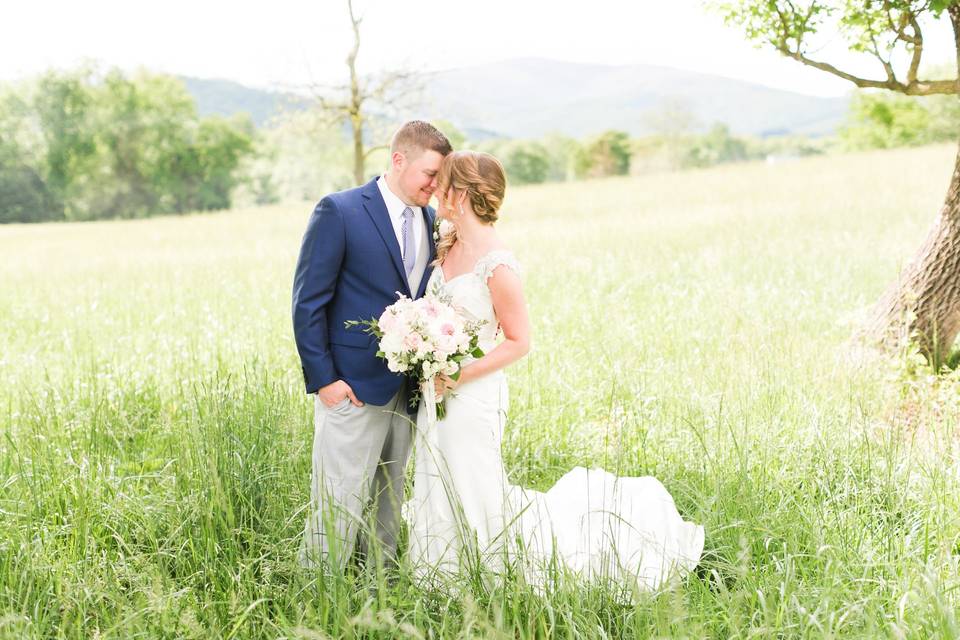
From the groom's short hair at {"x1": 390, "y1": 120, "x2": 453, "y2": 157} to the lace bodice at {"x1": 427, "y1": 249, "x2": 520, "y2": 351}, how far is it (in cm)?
62

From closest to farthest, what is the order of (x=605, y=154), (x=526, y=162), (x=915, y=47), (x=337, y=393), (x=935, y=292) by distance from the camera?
(x=337, y=393)
(x=915, y=47)
(x=935, y=292)
(x=605, y=154)
(x=526, y=162)

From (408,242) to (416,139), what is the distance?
0.53m

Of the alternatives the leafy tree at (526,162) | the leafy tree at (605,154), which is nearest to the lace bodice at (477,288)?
the leafy tree at (605,154)

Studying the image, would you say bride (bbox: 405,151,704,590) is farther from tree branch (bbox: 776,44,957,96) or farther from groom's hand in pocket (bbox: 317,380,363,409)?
tree branch (bbox: 776,44,957,96)

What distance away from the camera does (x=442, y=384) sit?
3787mm

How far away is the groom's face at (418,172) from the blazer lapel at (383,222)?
0.47 feet

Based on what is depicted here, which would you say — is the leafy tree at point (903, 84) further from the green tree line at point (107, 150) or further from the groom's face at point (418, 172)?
the green tree line at point (107, 150)

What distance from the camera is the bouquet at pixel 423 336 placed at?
3.37m

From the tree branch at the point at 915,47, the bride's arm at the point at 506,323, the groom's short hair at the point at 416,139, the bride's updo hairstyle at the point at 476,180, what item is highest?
the tree branch at the point at 915,47

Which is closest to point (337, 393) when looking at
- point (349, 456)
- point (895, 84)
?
point (349, 456)

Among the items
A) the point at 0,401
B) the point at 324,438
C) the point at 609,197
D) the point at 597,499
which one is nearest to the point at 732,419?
the point at 597,499

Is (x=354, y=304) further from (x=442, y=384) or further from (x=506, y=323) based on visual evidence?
(x=506, y=323)

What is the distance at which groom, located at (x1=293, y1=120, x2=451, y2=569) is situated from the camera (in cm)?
368

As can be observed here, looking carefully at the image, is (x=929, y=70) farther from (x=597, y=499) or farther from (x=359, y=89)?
(x=597, y=499)
